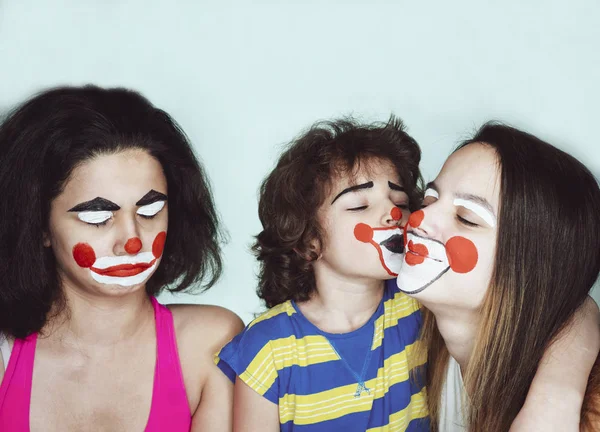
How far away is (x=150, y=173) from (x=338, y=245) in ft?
1.46

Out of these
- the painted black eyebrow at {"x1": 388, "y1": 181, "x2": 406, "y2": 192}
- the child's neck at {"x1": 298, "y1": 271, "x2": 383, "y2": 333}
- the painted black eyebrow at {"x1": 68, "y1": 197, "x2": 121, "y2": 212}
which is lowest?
the child's neck at {"x1": 298, "y1": 271, "x2": 383, "y2": 333}

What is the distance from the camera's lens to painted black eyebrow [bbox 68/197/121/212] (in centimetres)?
150

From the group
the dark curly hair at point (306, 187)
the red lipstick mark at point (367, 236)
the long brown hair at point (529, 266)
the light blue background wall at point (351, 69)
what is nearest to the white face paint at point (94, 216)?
the dark curly hair at point (306, 187)

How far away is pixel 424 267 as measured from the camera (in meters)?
1.45

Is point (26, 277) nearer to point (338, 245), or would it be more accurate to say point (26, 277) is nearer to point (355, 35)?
point (338, 245)

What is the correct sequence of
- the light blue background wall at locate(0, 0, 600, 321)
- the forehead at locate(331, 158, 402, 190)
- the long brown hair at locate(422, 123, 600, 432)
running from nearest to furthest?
the long brown hair at locate(422, 123, 600, 432), the forehead at locate(331, 158, 402, 190), the light blue background wall at locate(0, 0, 600, 321)

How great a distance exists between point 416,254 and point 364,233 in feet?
0.52

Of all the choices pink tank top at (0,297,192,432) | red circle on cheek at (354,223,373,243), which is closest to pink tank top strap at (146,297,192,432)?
pink tank top at (0,297,192,432)

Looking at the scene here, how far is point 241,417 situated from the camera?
63.2 inches

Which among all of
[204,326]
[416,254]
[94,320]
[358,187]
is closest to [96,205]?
[94,320]

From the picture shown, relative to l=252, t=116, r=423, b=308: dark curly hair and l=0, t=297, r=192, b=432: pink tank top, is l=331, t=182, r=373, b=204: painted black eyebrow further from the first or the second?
l=0, t=297, r=192, b=432: pink tank top

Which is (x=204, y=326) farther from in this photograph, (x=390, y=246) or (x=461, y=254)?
(x=461, y=254)

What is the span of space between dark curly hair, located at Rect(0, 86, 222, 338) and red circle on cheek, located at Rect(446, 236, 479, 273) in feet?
2.10

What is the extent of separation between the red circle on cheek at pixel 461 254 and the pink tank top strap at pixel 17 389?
952 mm
